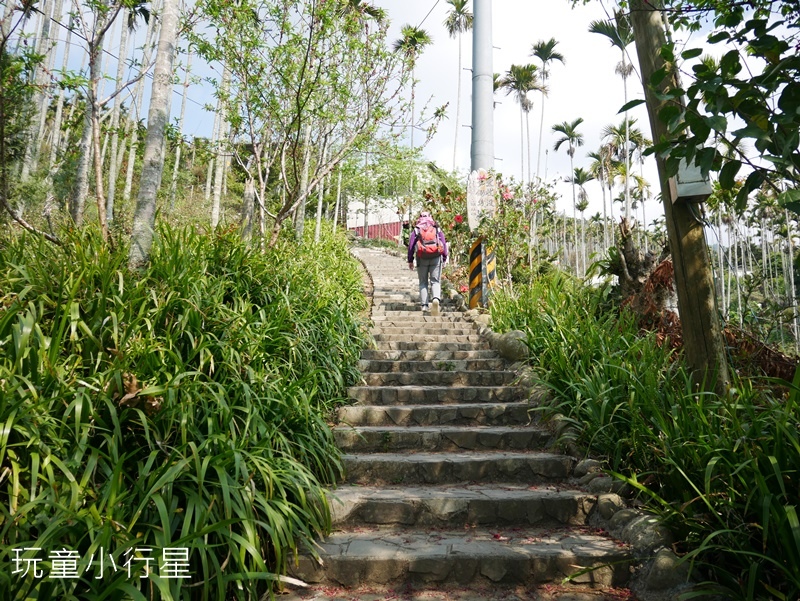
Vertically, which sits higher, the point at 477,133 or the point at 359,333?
the point at 477,133

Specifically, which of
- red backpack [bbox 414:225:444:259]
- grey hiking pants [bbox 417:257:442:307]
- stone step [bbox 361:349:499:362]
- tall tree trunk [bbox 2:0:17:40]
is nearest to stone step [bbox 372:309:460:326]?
grey hiking pants [bbox 417:257:442:307]

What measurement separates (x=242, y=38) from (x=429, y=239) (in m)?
3.48

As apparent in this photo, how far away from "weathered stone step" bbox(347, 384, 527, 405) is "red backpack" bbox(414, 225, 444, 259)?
2.99 metres

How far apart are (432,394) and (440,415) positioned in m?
0.46

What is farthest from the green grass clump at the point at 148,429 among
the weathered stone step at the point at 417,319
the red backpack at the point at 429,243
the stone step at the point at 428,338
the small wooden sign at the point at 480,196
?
the small wooden sign at the point at 480,196

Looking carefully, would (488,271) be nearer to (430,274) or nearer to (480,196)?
(430,274)

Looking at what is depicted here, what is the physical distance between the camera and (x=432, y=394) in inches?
187

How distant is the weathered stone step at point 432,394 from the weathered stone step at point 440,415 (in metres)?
0.34

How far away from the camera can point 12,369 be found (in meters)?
2.30

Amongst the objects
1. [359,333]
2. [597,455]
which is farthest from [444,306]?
[597,455]

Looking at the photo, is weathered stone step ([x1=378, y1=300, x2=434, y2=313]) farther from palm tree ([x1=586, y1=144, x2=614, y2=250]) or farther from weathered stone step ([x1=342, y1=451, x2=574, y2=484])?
palm tree ([x1=586, y1=144, x2=614, y2=250])

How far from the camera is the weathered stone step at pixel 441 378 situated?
16.6 feet

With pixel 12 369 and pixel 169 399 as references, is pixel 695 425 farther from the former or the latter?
pixel 12 369

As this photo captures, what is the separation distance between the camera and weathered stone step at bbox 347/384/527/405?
15.3 feet
